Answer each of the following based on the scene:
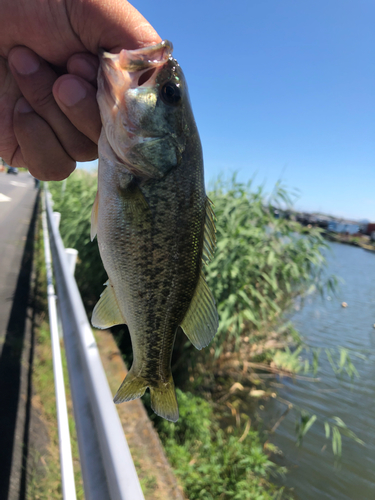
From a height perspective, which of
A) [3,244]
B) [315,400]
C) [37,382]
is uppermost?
[3,244]

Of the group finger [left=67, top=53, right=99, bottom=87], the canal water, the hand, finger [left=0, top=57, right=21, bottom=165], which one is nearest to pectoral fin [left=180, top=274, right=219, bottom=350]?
the hand

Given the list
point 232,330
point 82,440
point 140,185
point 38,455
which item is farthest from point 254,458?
point 140,185

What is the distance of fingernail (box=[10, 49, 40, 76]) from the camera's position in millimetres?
1463

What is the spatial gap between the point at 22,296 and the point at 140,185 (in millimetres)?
4308

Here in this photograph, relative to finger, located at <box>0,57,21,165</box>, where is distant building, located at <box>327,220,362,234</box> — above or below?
above

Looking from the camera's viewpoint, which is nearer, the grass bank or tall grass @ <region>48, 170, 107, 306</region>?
the grass bank

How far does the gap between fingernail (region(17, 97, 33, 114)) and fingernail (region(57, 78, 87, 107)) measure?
0.35 meters

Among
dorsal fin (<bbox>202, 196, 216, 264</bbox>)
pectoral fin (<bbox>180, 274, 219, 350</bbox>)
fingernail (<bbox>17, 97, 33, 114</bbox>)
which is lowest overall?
pectoral fin (<bbox>180, 274, 219, 350</bbox>)

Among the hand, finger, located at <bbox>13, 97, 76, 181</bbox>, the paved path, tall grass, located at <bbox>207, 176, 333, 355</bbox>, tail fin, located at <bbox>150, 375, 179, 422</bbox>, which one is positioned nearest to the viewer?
tail fin, located at <bbox>150, 375, 179, 422</bbox>

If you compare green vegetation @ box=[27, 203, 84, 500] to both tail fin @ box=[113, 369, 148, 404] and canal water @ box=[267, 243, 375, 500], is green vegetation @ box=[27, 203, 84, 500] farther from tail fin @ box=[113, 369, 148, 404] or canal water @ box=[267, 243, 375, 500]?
canal water @ box=[267, 243, 375, 500]

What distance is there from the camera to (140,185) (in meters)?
1.36

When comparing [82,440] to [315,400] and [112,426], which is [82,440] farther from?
[315,400]

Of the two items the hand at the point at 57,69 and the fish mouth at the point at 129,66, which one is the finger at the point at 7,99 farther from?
the fish mouth at the point at 129,66

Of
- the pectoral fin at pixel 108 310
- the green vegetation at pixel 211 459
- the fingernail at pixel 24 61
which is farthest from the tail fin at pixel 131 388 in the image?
the green vegetation at pixel 211 459
